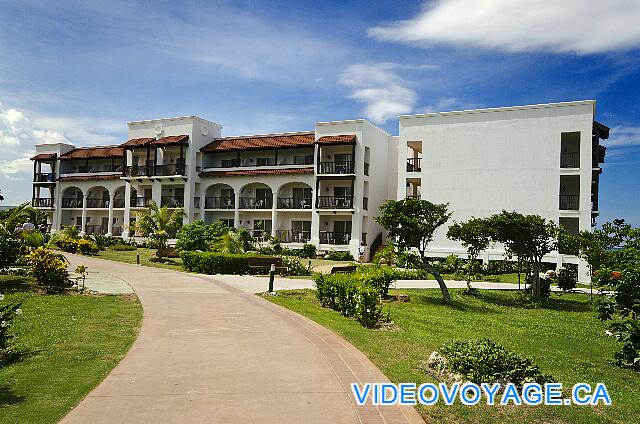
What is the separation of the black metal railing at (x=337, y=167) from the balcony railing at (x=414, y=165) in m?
4.52

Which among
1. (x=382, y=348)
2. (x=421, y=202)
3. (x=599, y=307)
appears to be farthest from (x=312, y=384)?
(x=421, y=202)

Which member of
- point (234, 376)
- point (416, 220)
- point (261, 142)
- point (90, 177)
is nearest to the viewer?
point (234, 376)

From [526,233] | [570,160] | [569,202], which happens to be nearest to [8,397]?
[526,233]

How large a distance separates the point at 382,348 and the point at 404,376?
211 centimetres

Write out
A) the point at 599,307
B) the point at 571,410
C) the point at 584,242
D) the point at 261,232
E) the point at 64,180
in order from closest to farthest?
the point at 571,410
the point at 599,307
the point at 584,242
the point at 261,232
the point at 64,180

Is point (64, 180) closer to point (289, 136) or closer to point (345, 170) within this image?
point (289, 136)

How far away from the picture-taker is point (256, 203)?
4416 centimetres

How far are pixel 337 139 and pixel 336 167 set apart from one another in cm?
235

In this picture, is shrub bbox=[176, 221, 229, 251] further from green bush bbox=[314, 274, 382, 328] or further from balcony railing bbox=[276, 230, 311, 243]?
green bush bbox=[314, 274, 382, 328]

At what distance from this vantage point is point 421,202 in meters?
18.6

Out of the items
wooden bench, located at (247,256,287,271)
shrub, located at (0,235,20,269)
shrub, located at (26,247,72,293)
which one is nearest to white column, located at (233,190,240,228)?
wooden bench, located at (247,256,287,271)

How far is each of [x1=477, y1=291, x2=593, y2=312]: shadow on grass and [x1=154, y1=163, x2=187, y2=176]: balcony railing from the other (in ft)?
105

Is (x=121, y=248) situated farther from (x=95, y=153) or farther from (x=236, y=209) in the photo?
(x=95, y=153)

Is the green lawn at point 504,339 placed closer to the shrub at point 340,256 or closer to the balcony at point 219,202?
the shrub at point 340,256
